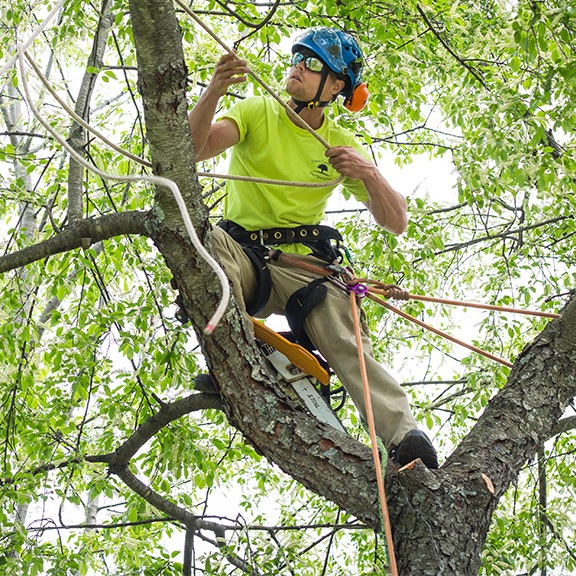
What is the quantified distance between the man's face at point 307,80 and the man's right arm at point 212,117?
0.36 meters

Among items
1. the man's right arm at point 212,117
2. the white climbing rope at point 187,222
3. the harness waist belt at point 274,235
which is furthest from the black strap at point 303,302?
the white climbing rope at point 187,222

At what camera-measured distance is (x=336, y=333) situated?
10.6 feet

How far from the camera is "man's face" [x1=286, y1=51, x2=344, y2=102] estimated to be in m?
3.50

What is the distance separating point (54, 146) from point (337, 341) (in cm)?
337

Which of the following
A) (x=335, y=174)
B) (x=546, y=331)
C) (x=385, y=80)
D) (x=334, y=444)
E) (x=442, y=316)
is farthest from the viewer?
(x=442, y=316)

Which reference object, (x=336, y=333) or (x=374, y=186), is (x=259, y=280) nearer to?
(x=336, y=333)

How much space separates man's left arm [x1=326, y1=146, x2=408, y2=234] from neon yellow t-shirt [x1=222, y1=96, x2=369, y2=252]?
131 mm

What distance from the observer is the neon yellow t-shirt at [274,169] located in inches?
133

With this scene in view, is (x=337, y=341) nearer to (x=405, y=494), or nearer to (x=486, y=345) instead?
(x=405, y=494)

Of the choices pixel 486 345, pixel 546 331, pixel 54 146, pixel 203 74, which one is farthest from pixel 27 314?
pixel 546 331

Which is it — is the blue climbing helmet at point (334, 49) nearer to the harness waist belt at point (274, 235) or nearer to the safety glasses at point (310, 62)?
the safety glasses at point (310, 62)

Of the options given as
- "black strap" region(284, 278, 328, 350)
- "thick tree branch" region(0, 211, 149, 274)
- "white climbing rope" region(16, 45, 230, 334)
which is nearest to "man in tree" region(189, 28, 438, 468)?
"black strap" region(284, 278, 328, 350)

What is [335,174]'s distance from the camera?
3.55 metres

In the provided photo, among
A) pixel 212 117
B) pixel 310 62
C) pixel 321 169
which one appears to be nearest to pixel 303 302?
pixel 321 169
